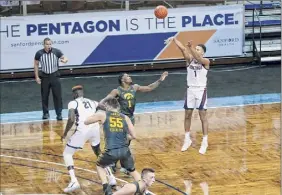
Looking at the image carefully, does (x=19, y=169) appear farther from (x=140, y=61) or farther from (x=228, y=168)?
(x=140, y=61)

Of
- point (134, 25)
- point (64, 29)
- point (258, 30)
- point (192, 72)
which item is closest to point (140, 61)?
point (134, 25)

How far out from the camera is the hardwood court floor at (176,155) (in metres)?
10.9

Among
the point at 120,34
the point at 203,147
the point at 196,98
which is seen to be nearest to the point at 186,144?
the point at 203,147

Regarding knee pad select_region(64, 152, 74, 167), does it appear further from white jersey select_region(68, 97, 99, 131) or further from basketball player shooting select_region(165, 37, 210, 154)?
basketball player shooting select_region(165, 37, 210, 154)

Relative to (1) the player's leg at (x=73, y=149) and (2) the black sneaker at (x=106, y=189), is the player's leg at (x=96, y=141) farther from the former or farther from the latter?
(2) the black sneaker at (x=106, y=189)

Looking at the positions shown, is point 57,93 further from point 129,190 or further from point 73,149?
point 129,190

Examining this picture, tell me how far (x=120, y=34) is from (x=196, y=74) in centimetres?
731

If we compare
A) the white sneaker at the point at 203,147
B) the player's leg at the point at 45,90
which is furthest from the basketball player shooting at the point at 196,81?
the player's leg at the point at 45,90

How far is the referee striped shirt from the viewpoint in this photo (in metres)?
14.4

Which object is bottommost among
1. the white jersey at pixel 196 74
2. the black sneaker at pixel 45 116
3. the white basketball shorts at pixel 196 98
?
the black sneaker at pixel 45 116

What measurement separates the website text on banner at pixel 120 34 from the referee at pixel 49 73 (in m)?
3.81

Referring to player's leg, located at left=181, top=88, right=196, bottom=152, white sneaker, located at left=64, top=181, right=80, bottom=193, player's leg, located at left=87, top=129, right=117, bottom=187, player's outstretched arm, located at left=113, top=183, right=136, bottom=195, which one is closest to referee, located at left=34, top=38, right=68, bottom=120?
player's leg, located at left=181, top=88, right=196, bottom=152

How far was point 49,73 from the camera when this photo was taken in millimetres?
14672

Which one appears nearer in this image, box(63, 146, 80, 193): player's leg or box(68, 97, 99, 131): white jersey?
box(68, 97, 99, 131): white jersey
